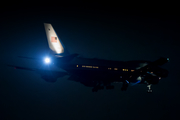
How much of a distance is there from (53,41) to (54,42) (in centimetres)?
24

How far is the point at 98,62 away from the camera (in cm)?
3572

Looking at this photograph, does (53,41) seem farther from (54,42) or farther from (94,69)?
(94,69)

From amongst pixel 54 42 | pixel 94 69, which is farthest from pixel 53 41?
pixel 94 69

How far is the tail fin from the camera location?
108ft

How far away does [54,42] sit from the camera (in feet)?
109

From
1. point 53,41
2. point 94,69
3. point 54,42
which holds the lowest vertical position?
point 94,69

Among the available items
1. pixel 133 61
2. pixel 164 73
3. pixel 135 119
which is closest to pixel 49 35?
pixel 133 61

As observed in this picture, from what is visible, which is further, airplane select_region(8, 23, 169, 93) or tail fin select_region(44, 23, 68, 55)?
tail fin select_region(44, 23, 68, 55)

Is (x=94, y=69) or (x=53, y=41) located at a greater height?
(x=53, y=41)

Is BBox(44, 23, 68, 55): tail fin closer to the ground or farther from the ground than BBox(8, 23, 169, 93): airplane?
farther from the ground

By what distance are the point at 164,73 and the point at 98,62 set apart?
44.5 feet

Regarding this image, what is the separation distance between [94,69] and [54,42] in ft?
27.4

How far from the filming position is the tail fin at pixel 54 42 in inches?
1291

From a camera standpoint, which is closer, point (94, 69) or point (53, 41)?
point (53, 41)
